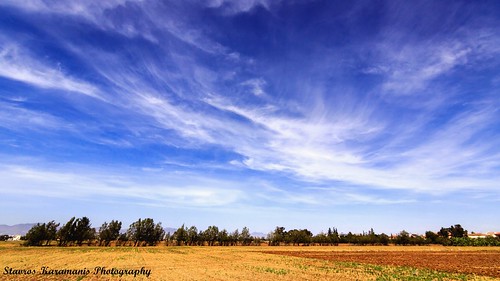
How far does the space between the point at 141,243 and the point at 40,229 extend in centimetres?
5247

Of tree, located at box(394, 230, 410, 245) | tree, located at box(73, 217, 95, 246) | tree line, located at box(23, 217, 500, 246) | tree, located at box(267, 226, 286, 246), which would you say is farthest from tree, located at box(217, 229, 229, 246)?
tree, located at box(394, 230, 410, 245)

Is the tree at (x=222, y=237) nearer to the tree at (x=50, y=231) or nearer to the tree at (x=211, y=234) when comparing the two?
the tree at (x=211, y=234)

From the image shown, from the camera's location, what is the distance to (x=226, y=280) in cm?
2803

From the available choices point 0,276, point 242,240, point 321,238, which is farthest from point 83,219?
point 321,238

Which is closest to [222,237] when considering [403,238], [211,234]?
[211,234]

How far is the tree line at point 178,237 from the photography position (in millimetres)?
116144

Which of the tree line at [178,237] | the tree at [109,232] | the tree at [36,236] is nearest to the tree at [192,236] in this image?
the tree line at [178,237]

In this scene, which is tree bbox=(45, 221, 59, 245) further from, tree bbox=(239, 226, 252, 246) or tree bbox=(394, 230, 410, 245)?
tree bbox=(394, 230, 410, 245)

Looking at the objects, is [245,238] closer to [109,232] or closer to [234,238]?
[234,238]

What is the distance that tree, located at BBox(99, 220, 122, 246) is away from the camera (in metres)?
132

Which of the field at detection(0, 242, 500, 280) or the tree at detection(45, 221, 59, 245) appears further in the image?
the tree at detection(45, 221, 59, 245)

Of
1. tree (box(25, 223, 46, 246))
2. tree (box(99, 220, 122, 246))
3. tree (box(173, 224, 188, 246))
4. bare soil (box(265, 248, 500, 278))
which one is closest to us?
bare soil (box(265, 248, 500, 278))

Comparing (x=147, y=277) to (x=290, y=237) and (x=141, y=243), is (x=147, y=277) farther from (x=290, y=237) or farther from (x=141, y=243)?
(x=290, y=237)

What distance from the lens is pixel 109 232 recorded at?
133 meters
